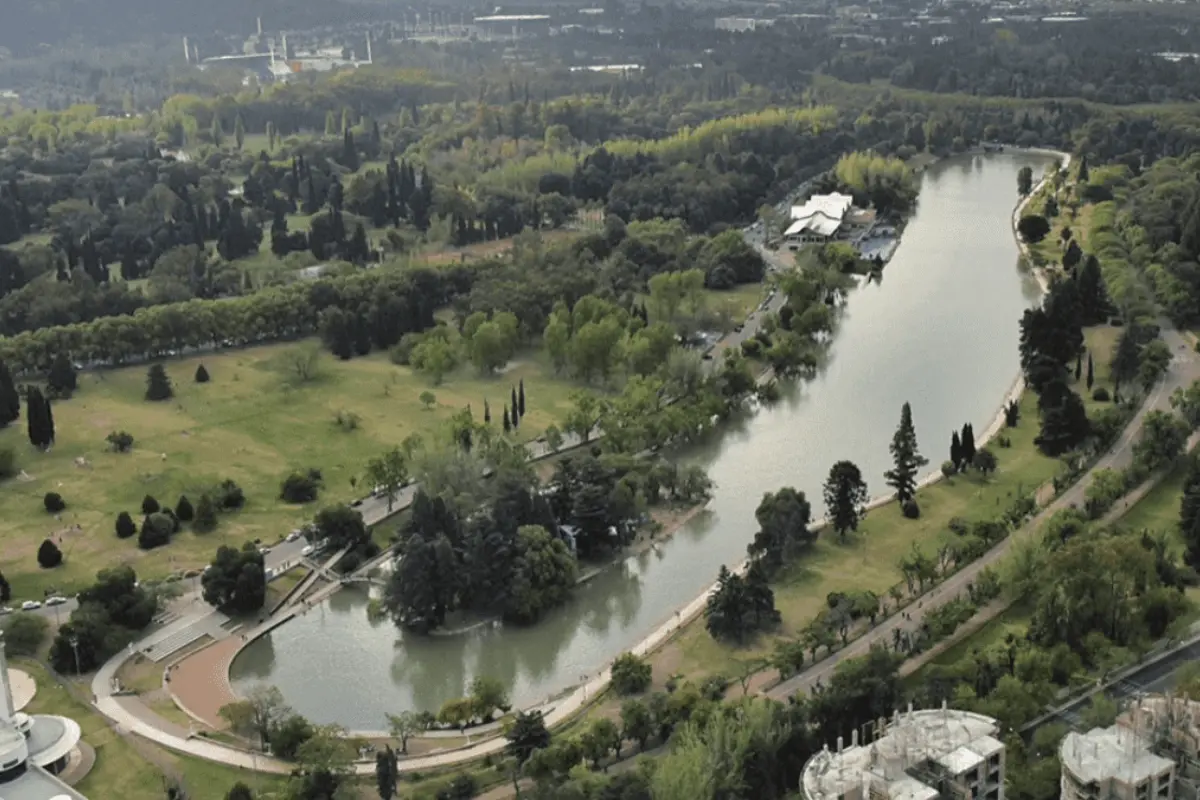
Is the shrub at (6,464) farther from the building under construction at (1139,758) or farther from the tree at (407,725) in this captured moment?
the building under construction at (1139,758)

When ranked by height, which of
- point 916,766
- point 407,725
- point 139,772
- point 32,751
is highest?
point 916,766

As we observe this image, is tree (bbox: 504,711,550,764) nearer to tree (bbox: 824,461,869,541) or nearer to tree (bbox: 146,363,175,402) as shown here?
tree (bbox: 824,461,869,541)

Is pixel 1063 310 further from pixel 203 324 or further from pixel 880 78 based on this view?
pixel 880 78

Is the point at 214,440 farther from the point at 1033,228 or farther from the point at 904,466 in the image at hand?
the point at 1033,228

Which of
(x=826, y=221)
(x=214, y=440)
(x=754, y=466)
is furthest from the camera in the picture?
(x=826, y=221)

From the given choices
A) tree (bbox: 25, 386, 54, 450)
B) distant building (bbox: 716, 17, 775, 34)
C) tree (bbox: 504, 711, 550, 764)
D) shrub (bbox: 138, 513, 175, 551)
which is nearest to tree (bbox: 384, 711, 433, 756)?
tree (bbox: 504, 711, 550, 764)

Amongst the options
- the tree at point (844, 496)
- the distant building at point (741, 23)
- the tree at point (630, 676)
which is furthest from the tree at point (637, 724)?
the distant building at point (741, 23)

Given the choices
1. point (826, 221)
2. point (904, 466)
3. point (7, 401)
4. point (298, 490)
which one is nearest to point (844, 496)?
point (904, 466)

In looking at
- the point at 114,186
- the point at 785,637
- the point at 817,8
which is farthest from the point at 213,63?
the point at 785,637
